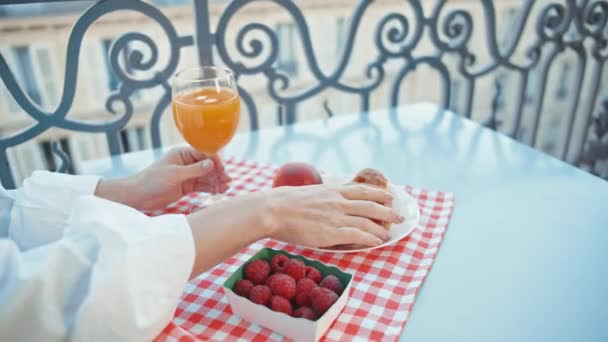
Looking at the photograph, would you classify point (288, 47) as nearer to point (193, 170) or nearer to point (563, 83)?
point (563, 83)

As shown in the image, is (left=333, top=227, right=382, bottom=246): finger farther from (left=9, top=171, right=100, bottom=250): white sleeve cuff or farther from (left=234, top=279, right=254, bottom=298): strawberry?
(left=9, top=171, right=100, bottom=250): white sleeve cuff

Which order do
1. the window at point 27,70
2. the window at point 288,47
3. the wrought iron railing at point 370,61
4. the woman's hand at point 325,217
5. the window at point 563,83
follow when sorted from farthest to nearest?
the window at point 563,83 < the window at point 288,47 < the window at point 27,70 < the wrought iron railing at point 370,61 < the woman's hand at point 325,217

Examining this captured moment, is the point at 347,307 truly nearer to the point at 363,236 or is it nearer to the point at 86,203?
the point at 363,236

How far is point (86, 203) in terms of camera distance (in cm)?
65

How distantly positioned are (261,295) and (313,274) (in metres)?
0.09

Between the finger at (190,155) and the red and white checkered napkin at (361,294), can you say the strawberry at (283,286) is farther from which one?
the finger at (190,155)

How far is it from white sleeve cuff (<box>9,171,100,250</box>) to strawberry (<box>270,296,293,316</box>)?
1.29 feet

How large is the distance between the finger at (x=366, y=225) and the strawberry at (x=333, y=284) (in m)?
0.13

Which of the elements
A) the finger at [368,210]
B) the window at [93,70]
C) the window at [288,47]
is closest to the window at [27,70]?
the window at [93,70]

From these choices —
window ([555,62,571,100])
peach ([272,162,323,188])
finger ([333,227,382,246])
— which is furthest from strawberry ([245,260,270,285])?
window ([555,62,571,100])

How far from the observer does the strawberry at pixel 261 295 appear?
0.66 metres

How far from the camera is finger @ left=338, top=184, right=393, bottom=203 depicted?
2.74ft

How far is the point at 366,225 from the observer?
81 cm

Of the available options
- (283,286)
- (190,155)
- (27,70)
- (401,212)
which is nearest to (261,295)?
(283,286)
